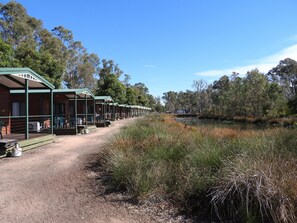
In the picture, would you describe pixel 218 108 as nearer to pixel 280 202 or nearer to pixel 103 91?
pixel 103 91

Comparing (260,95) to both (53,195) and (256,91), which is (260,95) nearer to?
(256,91)

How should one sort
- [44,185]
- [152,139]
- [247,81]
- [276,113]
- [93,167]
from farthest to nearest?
[247,81] < [276,113] < [152,139] < [93,167] < [44,185]

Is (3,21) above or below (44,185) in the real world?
above

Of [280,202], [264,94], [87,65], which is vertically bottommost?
[280,202]

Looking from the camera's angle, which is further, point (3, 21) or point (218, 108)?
point (218, 108)

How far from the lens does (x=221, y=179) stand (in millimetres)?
4945

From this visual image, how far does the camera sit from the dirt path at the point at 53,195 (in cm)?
490

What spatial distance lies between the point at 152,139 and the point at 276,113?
127ft

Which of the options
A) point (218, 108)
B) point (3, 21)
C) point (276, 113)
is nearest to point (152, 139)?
point (3, 21)

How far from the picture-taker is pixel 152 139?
9.43 m

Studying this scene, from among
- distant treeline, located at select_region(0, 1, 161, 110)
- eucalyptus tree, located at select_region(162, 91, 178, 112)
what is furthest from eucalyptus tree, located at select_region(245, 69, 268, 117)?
eucalyptus tree, located at select_region(162, 91, 178, 112)

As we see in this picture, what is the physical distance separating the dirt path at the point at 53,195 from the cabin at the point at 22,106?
2.97 m

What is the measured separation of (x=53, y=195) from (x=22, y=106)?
15013 mm

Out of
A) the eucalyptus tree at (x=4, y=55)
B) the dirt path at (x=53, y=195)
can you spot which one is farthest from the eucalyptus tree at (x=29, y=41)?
the dirt path at (x=53, y=195)
